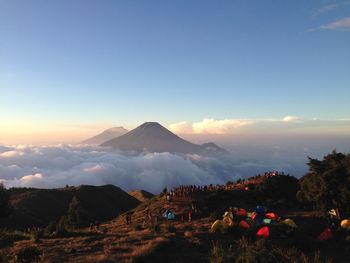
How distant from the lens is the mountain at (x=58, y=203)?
68.4 metres

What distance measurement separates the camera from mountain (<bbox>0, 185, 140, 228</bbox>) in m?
68.4

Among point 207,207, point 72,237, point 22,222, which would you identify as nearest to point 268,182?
point 207,207

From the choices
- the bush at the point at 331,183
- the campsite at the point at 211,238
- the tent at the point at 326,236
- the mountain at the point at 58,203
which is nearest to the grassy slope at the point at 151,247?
the campsite at the point at 211,238

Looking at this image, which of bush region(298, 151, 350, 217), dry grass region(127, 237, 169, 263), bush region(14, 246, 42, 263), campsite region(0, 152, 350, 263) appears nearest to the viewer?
dry grass region(127, 237, 169, 263)

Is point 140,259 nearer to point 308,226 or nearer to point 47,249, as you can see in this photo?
point 47,249

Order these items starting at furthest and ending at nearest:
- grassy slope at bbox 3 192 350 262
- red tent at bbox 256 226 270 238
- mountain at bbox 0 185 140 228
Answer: mountain at bbox 0 185 140 228 → red tent at bbox 256 226 270 238 → grassy slope at bbox 3 192 350 262

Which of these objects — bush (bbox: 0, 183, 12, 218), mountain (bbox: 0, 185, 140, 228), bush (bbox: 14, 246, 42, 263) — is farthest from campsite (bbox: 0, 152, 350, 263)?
mountain (bbox: 0, 185, 140, 228)

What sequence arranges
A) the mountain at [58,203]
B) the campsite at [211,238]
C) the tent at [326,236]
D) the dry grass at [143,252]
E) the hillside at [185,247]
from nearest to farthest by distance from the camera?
the hillside at [185,247] → the dry grass at [143,252] → the campsite at [211,238] → the tent at [326,236] → the mountain at [58,203]

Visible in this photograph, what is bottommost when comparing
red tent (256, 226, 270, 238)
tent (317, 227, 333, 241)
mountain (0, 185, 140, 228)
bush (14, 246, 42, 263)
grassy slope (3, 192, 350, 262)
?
mountain (0, 185, 140, 228)

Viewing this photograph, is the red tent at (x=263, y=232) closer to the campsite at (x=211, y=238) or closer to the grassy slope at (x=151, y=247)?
the campsite at (x=211, y=238)

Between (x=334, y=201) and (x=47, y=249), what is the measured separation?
23711 millimetres

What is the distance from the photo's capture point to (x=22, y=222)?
6462 centimetres

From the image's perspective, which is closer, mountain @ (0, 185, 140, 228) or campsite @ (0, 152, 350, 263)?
campsite @ (0, 152, 350, 263)

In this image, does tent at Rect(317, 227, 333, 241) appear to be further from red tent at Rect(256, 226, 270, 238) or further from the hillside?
red tent at Rect(256, 226, 270, 238)
